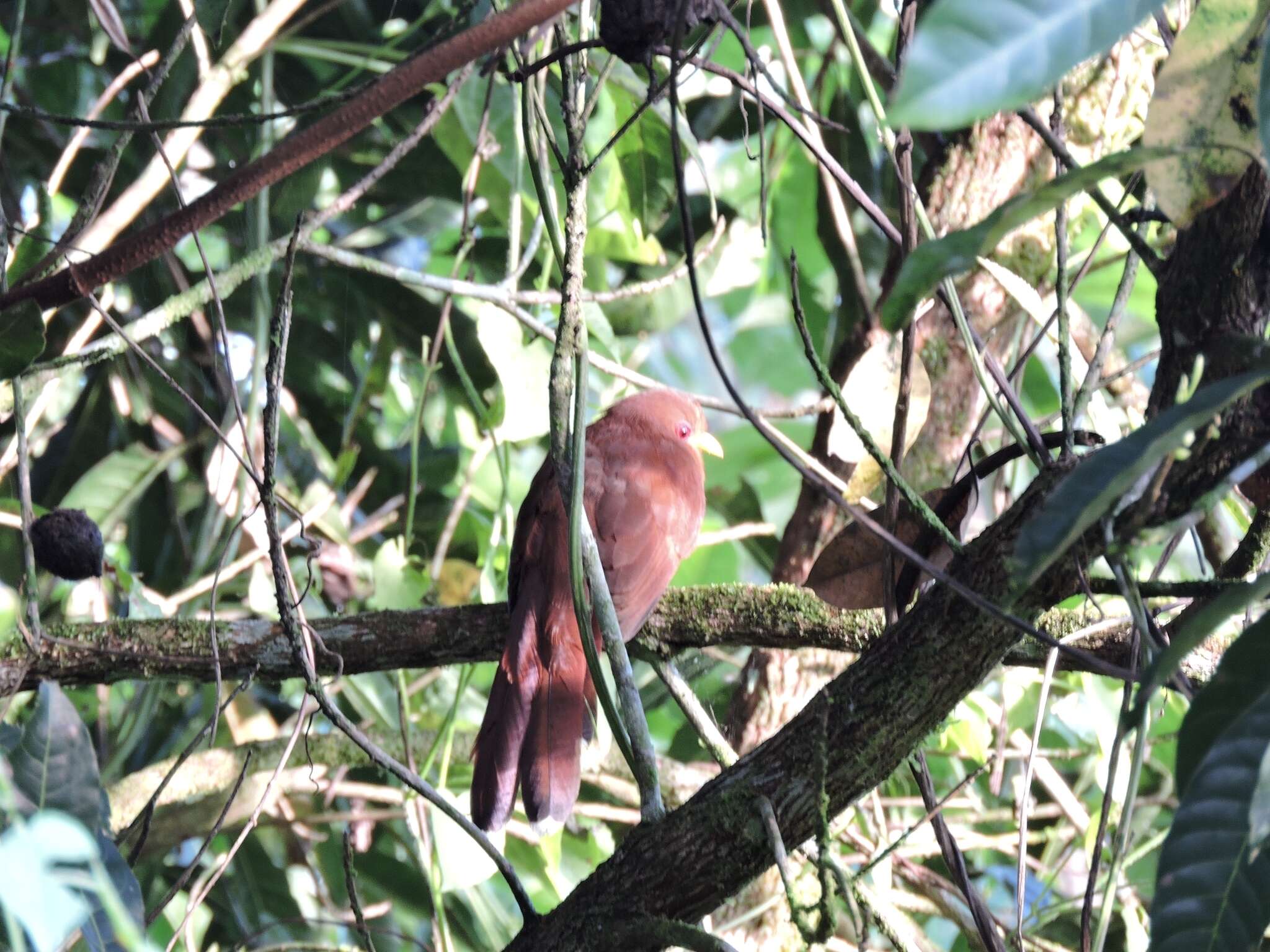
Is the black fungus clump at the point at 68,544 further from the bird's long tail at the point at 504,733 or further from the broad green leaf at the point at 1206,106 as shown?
the broad green leaf at the point at 1206,106

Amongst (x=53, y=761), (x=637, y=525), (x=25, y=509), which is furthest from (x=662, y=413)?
(x=53, y=761)

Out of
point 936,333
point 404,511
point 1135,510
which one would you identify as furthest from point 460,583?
point 1135,510

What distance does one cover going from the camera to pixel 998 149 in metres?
2.40

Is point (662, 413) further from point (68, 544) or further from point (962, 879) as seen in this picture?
point (962, 879)

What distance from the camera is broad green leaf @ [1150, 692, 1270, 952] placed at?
811 mm

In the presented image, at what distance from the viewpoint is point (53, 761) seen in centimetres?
99

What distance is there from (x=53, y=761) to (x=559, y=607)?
1083mm

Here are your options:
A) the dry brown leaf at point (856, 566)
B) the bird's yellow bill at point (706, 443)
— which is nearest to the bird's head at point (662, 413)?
the bird's yellow bill at point (706, 443)

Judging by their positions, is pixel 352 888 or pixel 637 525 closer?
pixel 352 888

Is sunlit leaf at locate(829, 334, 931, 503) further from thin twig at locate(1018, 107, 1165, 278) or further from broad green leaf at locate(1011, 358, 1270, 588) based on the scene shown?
broad green leaf at locate(1011, 358, 1270, 588)

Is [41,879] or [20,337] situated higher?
[20,337]

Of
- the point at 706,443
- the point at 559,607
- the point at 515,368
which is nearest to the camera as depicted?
the point at 559,607

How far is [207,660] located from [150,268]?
116 centimetres

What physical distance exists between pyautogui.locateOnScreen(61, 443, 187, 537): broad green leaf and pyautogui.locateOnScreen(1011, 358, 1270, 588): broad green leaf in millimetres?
2330
